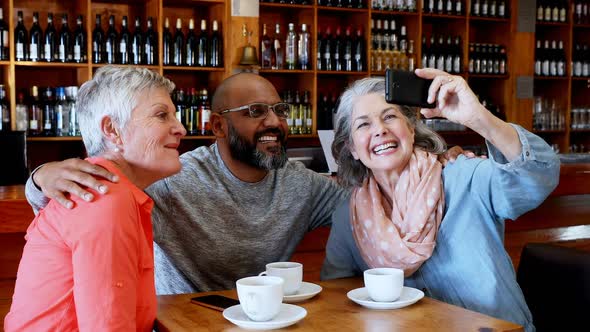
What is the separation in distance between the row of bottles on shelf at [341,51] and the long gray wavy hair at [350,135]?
3.63 m

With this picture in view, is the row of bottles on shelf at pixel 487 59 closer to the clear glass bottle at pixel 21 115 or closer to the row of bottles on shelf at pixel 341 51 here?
the row of bottles on shelf at pixel 341 51

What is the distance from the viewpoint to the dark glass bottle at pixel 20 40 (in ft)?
15.2

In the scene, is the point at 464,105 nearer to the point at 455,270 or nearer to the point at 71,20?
the point at 455,270

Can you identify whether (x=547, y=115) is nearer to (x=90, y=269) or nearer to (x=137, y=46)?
(x=137, y=46)

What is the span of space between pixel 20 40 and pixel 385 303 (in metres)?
3.97

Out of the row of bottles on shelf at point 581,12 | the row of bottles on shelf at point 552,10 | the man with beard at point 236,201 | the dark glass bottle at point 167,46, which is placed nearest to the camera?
the man with beard at point 236,201

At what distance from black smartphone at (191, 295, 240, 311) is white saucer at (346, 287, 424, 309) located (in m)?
0.26

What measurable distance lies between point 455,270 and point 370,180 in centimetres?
36

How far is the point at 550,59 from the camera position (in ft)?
22.3

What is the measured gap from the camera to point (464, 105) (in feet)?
5.13

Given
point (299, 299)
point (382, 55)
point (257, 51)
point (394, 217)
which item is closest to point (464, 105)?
point (394, 217)

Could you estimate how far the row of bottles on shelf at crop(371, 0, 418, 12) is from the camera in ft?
18.7

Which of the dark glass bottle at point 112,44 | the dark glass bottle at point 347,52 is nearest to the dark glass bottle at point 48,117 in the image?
the dark glass bottle at point 112,44

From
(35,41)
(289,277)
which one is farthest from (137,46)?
(289,277)
